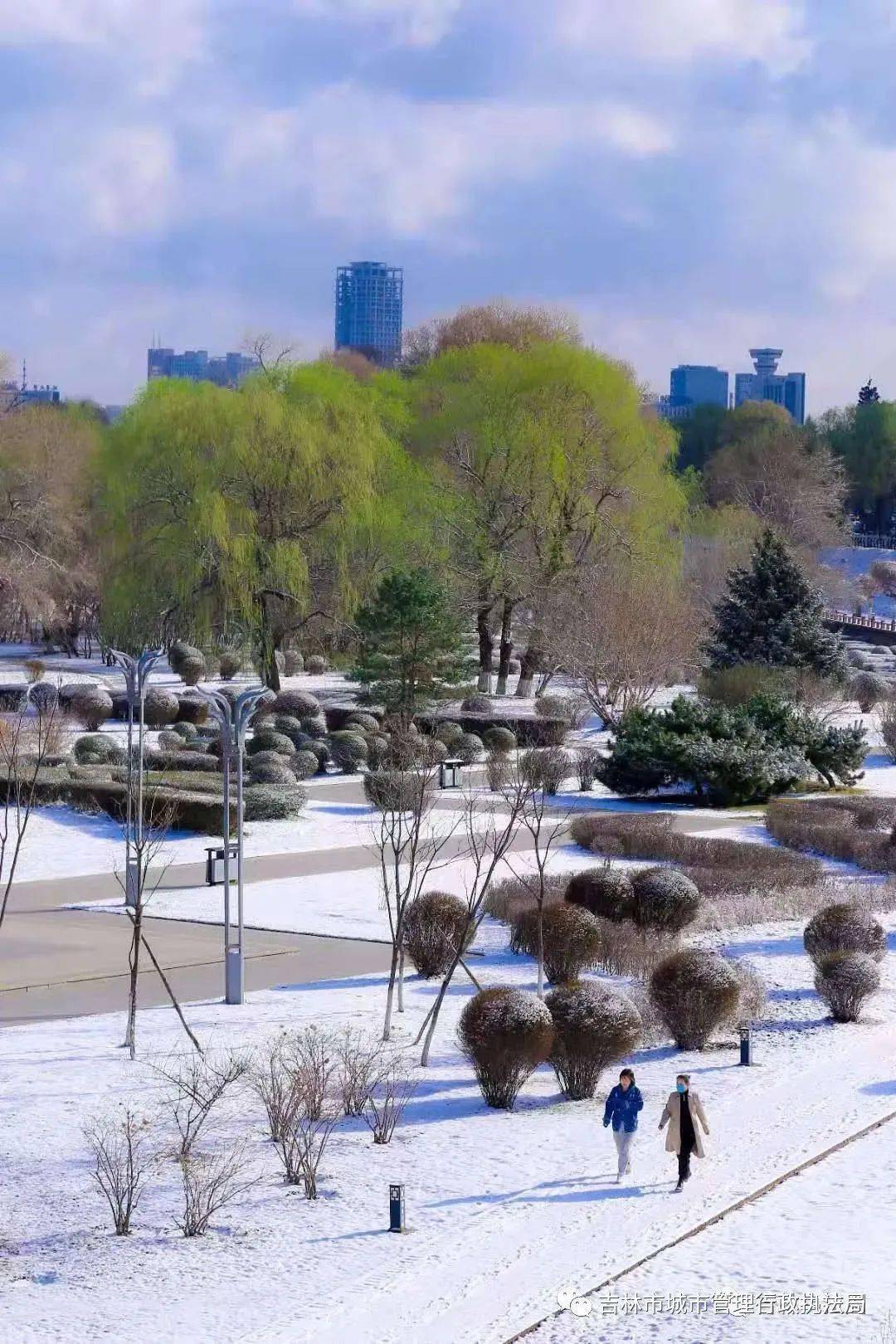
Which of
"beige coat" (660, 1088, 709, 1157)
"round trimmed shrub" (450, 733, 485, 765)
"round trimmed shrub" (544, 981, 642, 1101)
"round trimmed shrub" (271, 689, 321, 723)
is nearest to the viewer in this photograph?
"beige coat" (660, 1088, 709, 1157)

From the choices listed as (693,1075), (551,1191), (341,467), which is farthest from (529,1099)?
(341,467)

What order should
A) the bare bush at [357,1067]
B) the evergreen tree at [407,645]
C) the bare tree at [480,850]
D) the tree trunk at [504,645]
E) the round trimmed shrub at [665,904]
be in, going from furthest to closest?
1. the tree trunk at [504,645]
2. the evergreen tree at [407,645]
3. the round trimmed shrub at [665,904]
4. the bare tree at [480,850]
5. the bare bush at [357,1067]

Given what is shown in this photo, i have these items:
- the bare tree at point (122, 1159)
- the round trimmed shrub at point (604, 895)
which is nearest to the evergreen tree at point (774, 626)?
the round trimmed shrub at point (604, 895)

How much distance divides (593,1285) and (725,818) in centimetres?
2181

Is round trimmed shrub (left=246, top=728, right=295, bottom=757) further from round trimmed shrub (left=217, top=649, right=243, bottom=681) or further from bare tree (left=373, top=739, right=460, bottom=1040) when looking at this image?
round trimmed shrub (left=217, top=649, right=243, bottom=681)

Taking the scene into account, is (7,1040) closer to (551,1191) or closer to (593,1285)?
(551,1191)

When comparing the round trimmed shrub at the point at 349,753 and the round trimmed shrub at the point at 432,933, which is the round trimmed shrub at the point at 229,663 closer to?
the round trimmed shrub at the point at 349,753

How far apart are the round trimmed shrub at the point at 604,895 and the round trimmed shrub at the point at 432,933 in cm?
223

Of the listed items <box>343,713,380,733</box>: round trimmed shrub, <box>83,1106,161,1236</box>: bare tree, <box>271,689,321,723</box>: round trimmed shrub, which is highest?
<box>271,689,321,723</box>: round trimmed shrub

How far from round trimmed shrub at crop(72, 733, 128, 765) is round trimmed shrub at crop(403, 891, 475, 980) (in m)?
16.3

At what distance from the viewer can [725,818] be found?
31.8 m

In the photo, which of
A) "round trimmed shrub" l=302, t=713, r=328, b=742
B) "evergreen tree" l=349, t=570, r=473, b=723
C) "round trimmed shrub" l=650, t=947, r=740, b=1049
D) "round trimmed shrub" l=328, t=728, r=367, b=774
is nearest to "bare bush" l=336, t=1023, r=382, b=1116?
"round trimmed shrub" l=650, t=947, r=740, b=1049

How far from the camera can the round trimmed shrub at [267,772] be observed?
33.2m

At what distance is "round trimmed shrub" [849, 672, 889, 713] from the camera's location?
51625 millimetres
